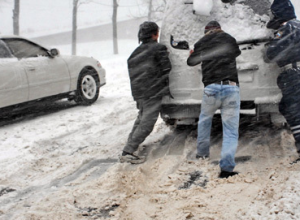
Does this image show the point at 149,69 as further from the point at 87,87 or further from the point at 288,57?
the point at 87,87

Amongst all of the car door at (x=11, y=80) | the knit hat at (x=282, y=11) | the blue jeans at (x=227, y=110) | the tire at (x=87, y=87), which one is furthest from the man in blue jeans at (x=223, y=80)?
the tire at (x=87, y=87)

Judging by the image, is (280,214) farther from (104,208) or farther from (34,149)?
(34,149)

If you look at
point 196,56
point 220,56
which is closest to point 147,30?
point 196,56

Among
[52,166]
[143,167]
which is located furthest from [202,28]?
[52,166]

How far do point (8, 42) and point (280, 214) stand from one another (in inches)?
245

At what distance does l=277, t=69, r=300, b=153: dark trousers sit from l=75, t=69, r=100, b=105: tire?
512 centimetres

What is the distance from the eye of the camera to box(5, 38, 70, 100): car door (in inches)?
291

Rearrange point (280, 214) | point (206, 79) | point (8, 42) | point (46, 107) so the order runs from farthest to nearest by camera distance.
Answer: point (46, 107) < point (8, 42) < point (206, 79) < point (280, 214)

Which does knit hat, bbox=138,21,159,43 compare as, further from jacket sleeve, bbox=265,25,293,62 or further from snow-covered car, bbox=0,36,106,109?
snow-covered car, bbox=0,36,106,109

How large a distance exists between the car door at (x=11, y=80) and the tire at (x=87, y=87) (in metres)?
1.50

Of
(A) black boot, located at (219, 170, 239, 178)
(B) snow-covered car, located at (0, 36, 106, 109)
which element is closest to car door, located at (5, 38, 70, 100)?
(B) snow-covered car, located at (0, 36, 106, 109)

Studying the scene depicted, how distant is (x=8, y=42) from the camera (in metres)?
7.36

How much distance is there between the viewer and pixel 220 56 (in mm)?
4242

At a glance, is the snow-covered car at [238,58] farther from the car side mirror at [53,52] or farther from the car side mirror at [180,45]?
the car side mirror at [53,52]
